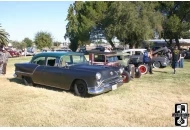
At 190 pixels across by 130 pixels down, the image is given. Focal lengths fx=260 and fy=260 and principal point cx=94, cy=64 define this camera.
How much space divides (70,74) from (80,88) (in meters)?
0.55

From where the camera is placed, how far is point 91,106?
6938 millimetres

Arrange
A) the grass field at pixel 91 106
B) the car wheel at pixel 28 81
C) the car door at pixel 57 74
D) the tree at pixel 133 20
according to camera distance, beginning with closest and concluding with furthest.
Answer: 1. the grass field at pixel 91 106
2. the car door at pixel 57 74
3. the car wheel at pixel 28 81
4. the tree at pixel 133 20


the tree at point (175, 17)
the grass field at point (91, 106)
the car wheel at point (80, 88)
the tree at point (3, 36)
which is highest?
the tree at point (175, 17)

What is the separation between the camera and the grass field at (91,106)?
5684mm

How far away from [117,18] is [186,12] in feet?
42.0

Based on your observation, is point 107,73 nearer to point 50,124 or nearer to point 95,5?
point 50,124

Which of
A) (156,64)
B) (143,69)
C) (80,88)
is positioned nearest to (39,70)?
(80,88)

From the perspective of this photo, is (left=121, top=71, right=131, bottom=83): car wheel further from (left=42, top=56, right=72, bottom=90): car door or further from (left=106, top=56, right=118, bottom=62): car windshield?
(left=42, top=56, right=72, bottom=90): car door

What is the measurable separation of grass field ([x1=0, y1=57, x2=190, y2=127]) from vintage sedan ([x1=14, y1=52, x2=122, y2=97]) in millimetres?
288

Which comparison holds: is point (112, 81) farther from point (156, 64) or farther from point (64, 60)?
point (156, 64)

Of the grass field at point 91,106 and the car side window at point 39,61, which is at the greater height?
the car side window at point 39,61

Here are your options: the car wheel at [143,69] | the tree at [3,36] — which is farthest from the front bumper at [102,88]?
the tree at [3,36]

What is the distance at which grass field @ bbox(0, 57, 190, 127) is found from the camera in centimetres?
568

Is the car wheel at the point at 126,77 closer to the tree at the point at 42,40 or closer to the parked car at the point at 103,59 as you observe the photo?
the parked car at the point at 103,59
